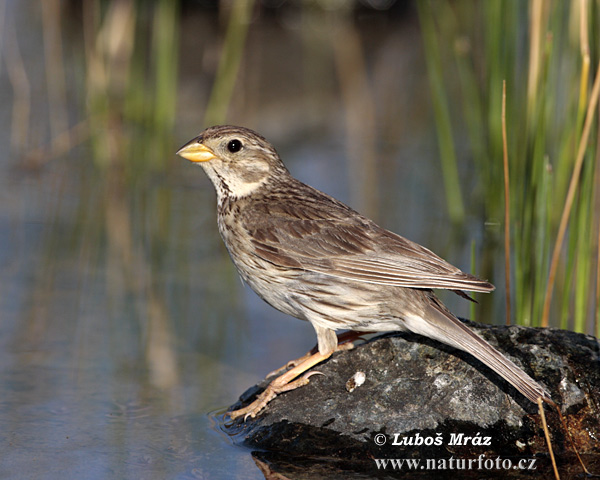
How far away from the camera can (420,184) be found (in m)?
9.55

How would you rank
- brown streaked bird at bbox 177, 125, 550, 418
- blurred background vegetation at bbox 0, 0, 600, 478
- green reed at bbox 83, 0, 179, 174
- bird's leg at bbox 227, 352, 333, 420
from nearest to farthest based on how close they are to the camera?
1. brown streaked bird at bbox 177, 125, 550, 418
2. bird's leg at bbox 227, 352, 333, 420
3. blurred background vegetation at bbox 0, 0, 600, 478
4. green reed at bbox 83, 0, 179, 174

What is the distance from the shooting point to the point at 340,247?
4.99 metres

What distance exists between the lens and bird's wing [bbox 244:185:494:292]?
468 centimetres

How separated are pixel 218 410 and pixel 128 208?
3848 millimetres

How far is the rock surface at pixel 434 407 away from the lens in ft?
14.4

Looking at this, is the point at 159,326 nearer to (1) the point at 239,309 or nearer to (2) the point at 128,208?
(1) the point at 239,309

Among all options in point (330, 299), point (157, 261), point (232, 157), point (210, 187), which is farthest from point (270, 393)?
point (210, 187)

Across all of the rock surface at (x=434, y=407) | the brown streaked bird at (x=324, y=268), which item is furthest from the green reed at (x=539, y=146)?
the brown streaked bird at (x=324, y=268)

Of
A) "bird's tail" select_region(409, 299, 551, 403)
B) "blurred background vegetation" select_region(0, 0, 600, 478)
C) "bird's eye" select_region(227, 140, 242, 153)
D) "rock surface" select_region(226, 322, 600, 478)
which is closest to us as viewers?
"bird's tail" select_region(409, 299, 551, 403)

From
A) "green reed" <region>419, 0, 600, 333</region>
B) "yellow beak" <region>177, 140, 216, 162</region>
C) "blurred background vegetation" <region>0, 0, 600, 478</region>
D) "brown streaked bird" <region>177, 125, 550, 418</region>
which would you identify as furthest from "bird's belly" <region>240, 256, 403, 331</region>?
"green reed" <region>419, 0, 600, 333</region>

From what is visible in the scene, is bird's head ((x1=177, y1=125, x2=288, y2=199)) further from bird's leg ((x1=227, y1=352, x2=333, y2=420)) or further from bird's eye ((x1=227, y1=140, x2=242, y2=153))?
bird's leg ((x1=227, y1=352, x2=333, y2=420))

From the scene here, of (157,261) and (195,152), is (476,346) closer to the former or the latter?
(195,152)

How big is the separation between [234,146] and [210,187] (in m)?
4.09

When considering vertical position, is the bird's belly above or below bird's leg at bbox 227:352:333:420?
above
